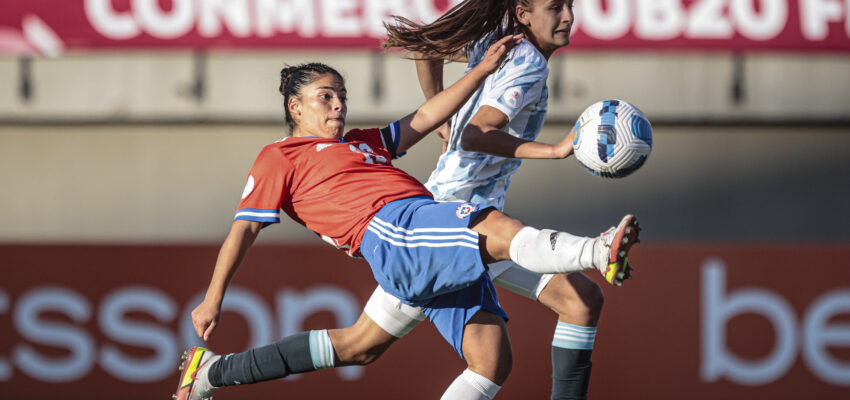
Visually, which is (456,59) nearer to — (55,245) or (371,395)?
(371,395)

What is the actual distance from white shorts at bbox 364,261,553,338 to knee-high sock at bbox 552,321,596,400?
0.19m

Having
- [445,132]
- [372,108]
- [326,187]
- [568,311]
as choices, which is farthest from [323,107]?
[372,108]

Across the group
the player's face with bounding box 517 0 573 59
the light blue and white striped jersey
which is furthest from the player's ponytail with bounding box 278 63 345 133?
the player's face with bounding box 517 0 573 59

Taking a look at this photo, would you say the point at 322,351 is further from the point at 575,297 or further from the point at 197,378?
the point at 575,297

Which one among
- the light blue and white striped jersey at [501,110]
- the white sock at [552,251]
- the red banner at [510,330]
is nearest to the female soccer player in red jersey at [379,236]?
the white sock at [552,251]

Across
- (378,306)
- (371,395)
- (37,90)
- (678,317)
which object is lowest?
(371,395)

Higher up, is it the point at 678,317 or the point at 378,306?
the point at 378,306

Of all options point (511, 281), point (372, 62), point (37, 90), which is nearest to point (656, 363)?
point (511, 281)

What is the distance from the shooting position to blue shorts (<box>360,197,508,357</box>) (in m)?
3.19

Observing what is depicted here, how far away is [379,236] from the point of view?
11.0 ft

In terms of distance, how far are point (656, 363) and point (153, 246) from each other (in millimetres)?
3777

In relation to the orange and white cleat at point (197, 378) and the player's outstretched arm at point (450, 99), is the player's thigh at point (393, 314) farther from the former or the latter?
the orange and white cleat at point (197, 378)

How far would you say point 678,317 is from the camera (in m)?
6.93

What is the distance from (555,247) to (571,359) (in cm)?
102
